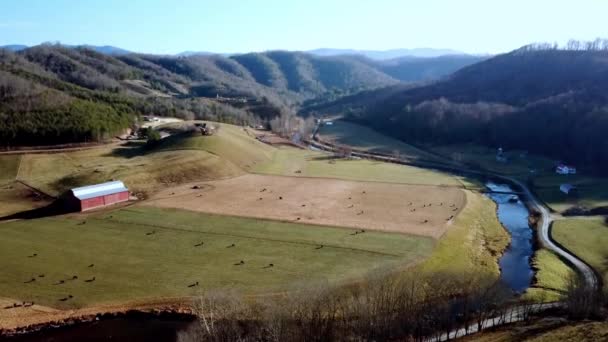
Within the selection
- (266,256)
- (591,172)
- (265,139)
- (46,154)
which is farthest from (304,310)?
(265,139)

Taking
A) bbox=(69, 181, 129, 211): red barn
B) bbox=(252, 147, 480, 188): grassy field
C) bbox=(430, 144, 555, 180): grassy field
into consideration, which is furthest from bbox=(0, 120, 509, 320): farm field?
bbox=(430, 144, 555, 180): grassy field

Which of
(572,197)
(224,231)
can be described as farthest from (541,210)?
(224,231)

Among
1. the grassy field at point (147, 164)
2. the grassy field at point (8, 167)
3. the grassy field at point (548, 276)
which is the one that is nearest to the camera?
the grassy field at point (548, 276)

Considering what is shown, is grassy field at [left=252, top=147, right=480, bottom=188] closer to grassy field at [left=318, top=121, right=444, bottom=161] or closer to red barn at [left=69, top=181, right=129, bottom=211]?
grassy field at [left=318, top=121, right=444, bottom=161]

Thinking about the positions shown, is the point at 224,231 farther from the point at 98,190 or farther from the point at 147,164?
the point at 147,164

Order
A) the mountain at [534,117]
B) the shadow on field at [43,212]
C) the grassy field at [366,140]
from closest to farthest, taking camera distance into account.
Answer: the shadow on field at [43,212] → the mountain at [534,117] → the grassy field at [366,140]

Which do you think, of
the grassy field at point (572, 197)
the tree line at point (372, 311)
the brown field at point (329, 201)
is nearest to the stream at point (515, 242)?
the grassy field at point (572, 197)

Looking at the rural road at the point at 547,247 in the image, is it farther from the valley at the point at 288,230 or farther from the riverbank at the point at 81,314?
the riverbank at the point at 81,314
